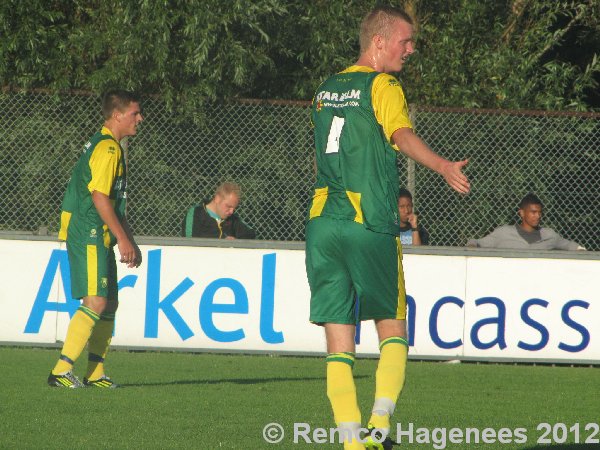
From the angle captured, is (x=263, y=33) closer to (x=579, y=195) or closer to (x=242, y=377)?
(x=579, y=195)

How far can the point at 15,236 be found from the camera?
12.6 meters

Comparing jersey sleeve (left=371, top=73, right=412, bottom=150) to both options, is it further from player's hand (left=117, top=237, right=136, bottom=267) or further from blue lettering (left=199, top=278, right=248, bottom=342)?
blue lettering (left=199, top=278, right=248, bottom=342)

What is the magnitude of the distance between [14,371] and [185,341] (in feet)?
8.09

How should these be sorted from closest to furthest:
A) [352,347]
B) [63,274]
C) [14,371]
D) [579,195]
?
[352,347] < [14,371] < [63,274] < [579,195]

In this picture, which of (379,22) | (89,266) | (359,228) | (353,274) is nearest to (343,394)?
(353,274)

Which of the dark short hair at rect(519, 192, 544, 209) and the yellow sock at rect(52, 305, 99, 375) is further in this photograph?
the dark short hair at rect(519, 192, 544, 209)

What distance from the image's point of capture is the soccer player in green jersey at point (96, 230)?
8.96 meters

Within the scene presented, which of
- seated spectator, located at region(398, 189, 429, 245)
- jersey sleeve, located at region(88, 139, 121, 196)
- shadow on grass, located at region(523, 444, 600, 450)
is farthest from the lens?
seated spectator, located at region(398, 189, 429, 245)

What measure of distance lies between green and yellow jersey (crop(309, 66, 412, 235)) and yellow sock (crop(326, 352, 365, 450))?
0.63m

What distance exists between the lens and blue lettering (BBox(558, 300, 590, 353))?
1239 centimetres

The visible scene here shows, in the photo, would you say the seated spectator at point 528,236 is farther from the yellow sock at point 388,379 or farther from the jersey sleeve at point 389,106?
the jersey sleeve at point 389,106

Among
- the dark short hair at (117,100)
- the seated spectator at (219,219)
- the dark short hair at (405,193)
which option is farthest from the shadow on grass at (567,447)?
the seated spectator at (219,219)

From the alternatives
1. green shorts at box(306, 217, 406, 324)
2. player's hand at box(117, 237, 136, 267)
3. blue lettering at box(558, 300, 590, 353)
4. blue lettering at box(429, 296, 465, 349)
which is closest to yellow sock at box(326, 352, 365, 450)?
green shorts at box(306, 217, 406, 324)

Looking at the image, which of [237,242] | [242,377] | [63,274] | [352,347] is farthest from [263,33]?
[352,347]
